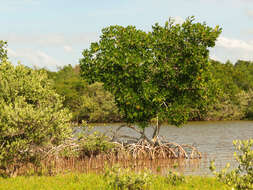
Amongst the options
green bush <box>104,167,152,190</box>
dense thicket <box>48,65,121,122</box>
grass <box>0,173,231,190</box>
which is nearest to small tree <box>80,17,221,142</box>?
grass <box>0,173,231,190</box>

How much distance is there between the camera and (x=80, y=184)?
1436 centimetres

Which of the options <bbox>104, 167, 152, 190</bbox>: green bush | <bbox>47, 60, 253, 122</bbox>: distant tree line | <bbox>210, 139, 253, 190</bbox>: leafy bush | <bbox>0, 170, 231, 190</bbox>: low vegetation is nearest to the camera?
<bbox>210, 139, 253, 190</bbox>: leafy bush

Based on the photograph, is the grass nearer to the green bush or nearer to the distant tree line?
the green bush

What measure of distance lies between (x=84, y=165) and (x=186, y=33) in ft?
31.6

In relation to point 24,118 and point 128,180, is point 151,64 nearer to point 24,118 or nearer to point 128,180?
point 24,118

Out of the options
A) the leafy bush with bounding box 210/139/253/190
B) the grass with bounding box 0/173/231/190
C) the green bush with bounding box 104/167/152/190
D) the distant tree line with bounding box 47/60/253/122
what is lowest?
the grass with bounding box 0/173/231/190

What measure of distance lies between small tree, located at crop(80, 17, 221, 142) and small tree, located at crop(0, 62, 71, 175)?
3619mm

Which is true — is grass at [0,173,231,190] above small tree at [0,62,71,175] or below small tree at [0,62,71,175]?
below

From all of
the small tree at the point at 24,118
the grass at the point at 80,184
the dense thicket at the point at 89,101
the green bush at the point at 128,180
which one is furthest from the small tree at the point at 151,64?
the dense thicket at the point at 89,101

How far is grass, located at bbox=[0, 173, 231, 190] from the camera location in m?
13.6

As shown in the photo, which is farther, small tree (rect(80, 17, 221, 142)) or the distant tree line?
the distant tree line

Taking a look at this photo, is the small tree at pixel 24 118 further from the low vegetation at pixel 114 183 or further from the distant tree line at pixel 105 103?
the distant tree line at pixel 105 103

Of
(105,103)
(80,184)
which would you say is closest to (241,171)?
(80,184)

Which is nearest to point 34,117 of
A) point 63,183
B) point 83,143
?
point 63,183
